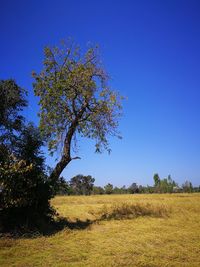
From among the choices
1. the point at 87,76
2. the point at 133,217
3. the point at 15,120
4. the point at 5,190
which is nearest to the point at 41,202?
the point at 5,190

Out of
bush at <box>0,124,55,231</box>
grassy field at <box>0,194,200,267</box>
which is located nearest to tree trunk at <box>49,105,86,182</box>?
bush at <box>0,124,55,231</box>

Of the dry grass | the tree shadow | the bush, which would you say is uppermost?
the bush

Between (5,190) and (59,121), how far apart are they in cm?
717

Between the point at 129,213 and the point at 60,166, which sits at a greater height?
the point at 60,166

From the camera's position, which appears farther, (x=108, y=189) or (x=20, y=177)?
(x=108, y=189)

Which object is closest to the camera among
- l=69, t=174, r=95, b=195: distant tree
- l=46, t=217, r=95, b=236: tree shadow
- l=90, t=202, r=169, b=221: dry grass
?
l=46, t=217, r=95, b=236: tree shadow

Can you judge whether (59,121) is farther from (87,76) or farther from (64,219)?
(64,219)

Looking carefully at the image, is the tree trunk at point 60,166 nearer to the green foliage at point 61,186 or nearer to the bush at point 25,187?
the green foliage at point 61,186

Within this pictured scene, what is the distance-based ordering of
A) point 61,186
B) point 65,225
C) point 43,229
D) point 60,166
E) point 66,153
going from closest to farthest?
point 43,229 < point 65,225 < point 61,186 < point 60,166 < point 66,153

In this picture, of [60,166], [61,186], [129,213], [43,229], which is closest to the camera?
[43,229]

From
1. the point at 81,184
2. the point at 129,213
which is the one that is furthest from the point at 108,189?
the point at 129,213

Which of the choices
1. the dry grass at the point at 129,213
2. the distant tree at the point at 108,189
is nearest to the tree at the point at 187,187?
the distant tree at the point at 108,189

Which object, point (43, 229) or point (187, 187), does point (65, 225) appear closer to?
point (43, 229)

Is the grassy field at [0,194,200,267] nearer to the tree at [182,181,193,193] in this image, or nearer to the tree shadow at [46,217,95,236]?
the tree shadow at [46,217,95,236]
